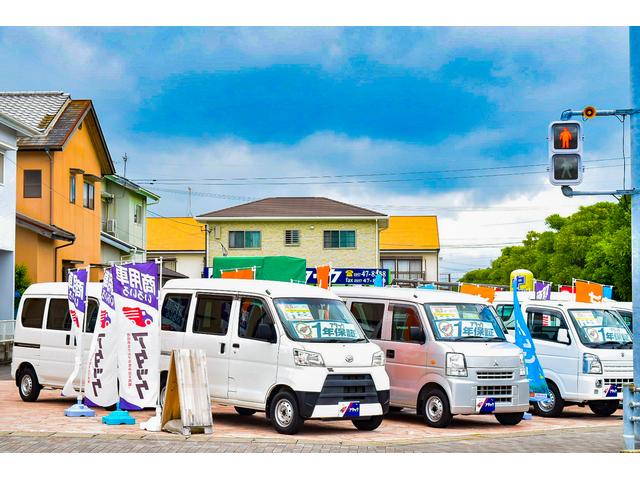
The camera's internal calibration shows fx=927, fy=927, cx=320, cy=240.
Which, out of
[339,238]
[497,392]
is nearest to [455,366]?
[497,392]

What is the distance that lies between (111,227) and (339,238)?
17947mm

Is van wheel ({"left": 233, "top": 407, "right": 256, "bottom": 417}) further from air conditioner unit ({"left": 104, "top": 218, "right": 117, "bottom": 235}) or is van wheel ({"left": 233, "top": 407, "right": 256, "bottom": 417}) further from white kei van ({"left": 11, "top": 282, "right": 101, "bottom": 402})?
air conditioner unit ({"left": 104, "top": 218, "right": 117, "bottom": 235})

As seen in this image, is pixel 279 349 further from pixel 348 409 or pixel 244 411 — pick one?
pixel 244 411

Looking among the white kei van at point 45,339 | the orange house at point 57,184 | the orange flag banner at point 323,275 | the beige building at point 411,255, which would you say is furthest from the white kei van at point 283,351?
the beige building at point 411,255

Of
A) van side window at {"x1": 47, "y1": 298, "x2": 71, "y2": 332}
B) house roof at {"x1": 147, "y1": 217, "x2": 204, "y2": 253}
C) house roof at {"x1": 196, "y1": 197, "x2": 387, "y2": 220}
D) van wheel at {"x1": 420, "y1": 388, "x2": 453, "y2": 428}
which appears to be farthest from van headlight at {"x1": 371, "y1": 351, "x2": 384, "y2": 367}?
house roof at {"x1": 147, "y1": 217, "x2": 204, "y2": 253}

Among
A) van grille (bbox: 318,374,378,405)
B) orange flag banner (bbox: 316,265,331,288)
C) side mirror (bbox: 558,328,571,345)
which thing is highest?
orange flag banner (bbox: 316,265,331,288)

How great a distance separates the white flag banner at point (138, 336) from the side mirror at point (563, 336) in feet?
25.1

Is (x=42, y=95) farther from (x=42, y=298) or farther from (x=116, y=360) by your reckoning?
(x=116, y=360)

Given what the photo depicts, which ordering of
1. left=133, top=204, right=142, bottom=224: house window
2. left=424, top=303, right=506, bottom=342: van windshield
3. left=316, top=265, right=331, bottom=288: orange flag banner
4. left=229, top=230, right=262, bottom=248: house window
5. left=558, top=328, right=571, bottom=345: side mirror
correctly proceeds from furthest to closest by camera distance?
1. left=229, top=230, right=262, bottom=248: house window
2. left=133, top=204, right=142, bottom=224: house window
3. left=316, top=265, right=331, bottom=288: orange flag banner
4. left=558, top=328, right=571, bottom=345: side mirror
5. left=424, top=303, right=506, bottom=342: van windshield

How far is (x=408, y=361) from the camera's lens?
1558 cm

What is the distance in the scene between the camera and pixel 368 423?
14266 mm

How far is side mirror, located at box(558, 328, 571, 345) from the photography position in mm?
17312

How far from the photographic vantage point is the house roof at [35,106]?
38156 mm

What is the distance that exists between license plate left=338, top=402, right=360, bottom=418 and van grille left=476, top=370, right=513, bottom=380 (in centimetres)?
242
